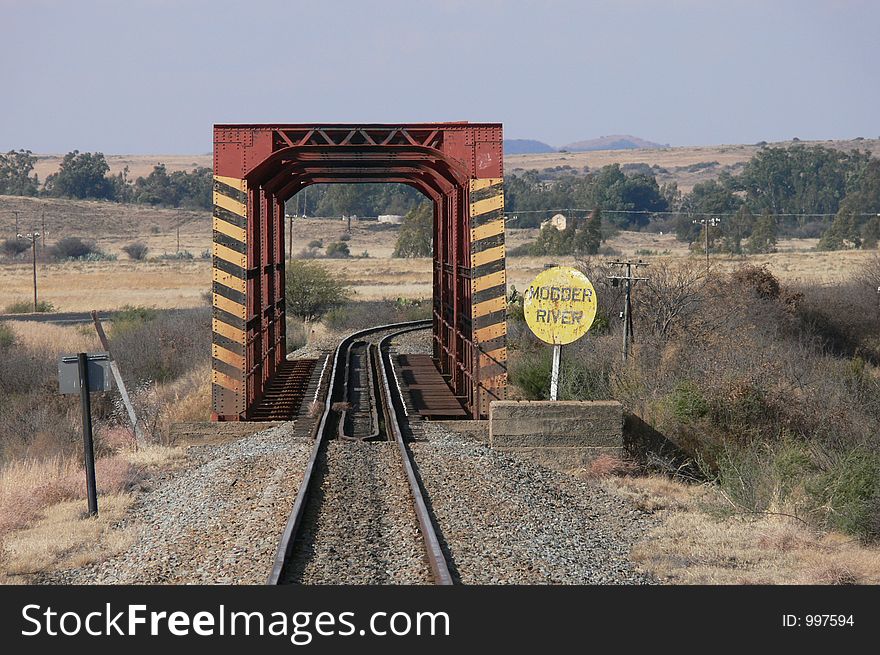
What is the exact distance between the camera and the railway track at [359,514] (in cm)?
920

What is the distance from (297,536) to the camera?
10.4 m

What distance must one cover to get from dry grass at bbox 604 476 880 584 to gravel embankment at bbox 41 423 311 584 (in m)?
3.31

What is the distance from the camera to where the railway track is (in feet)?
30.2

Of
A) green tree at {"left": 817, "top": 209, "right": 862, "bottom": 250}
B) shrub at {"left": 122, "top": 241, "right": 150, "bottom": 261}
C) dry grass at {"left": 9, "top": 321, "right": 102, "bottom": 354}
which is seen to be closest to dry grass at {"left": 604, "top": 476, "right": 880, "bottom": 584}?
dry grass at {"left": 9, "top": 321, "right": 102, "bottom": 354}

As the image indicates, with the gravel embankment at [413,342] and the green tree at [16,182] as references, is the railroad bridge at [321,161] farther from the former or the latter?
the green tree at [16,182]

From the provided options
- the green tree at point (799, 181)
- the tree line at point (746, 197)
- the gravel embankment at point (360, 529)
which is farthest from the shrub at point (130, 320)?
the green tree at point (799, 181)

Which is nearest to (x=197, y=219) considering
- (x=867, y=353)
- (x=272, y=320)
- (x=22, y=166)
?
(x=22, y=166)

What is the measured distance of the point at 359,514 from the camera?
1130 cm

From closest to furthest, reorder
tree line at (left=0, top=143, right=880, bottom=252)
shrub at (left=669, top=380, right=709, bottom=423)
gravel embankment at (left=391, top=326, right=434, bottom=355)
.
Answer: shrub at (left=669, top=380, right=709, bottom=423), gravel embankment at (left=391, top=326, right=434, bottom=355), tree line at (left=0, top=143, right=880, bottom=252)

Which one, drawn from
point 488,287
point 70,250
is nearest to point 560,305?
point 488,287

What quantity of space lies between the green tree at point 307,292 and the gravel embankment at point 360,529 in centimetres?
3239

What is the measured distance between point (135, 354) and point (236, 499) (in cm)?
2021

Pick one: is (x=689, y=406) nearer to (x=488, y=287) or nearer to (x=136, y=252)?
(x=488, y=287)

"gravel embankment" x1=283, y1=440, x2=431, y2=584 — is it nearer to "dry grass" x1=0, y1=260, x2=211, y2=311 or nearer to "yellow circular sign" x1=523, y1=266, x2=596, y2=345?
"yellow circular sign" x1=523, y1=266, x2=596, y2=345
